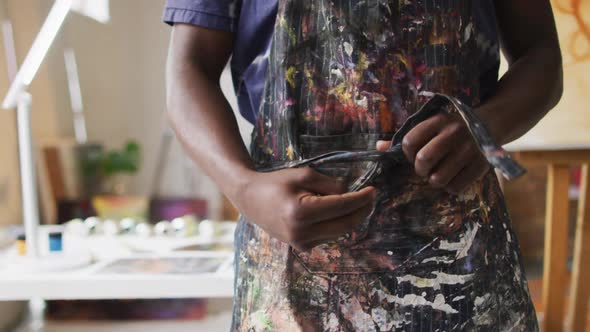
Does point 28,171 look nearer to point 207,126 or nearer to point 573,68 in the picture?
point 207,126

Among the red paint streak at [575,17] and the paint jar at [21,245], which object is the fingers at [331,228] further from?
Answer: the red paint streak at [575,17]

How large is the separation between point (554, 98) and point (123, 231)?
1523mm

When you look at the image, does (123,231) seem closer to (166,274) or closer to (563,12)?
(166,274)

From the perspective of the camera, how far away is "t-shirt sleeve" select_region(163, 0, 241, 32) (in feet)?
1.51

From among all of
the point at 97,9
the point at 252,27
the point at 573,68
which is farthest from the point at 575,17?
the point at 97,9

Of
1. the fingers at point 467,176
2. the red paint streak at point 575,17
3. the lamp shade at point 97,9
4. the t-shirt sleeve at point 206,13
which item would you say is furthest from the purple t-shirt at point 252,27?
the lamp shade at point 97,9

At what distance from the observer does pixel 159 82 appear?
2.14 metres

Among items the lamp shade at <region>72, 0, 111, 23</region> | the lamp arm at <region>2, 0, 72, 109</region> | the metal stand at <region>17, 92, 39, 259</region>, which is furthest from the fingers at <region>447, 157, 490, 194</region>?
the lamp shade at <region>72, 0, 111, 23</region>

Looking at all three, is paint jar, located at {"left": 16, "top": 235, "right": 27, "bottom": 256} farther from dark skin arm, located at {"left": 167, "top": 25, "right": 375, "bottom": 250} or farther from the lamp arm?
dark skin arm, located at {"left": 167, "top": 25, "right": 375, "bottom": 250}

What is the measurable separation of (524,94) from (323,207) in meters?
0.21

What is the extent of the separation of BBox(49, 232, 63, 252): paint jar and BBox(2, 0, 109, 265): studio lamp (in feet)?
0.15

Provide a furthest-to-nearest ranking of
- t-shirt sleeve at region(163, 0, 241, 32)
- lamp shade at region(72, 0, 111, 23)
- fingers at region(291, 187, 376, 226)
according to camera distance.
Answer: lamp shade at region(72, 0, 111, 23)
t-shirt sleeve at region(163, 0, 241, 32)
fingers at region(291, 187, 376, 226)

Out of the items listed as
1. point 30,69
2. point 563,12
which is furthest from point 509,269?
point 563,12

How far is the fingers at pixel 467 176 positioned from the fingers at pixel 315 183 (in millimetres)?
88
